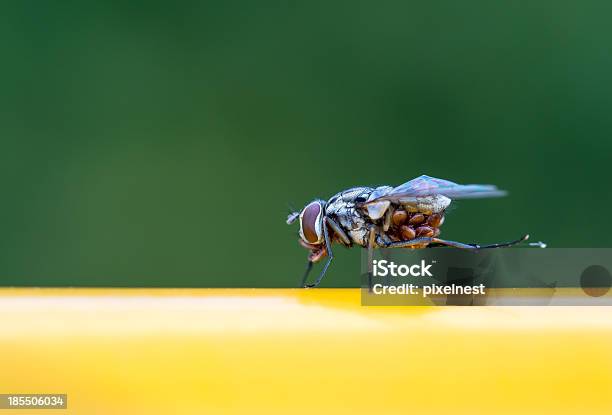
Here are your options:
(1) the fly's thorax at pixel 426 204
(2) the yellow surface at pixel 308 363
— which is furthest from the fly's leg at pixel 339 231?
(2) the yellow surface at pixel 308 363

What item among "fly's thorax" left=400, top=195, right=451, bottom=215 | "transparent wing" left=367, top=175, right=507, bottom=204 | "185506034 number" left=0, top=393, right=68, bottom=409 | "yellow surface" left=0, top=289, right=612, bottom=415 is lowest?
"fly's thorax" left=400, top=195, right=451, bottom=215

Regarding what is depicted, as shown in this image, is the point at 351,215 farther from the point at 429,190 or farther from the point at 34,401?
the point at 34,401

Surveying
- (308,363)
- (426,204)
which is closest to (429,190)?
(426,204)

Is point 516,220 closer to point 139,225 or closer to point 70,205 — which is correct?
point 139,225

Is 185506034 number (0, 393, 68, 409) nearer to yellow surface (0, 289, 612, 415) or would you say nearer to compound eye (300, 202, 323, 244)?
yellow surface (0, 289, 612, 415)

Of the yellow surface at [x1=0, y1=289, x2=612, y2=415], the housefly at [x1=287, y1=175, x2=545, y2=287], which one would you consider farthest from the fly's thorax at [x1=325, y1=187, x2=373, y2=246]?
the yellow surface at [x1=0, y1=289, x2=612, y2=415]

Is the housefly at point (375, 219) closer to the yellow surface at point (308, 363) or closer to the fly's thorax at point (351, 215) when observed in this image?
the fly's thorax at point (351, 215)

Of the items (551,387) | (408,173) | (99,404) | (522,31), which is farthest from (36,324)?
(522,31)
